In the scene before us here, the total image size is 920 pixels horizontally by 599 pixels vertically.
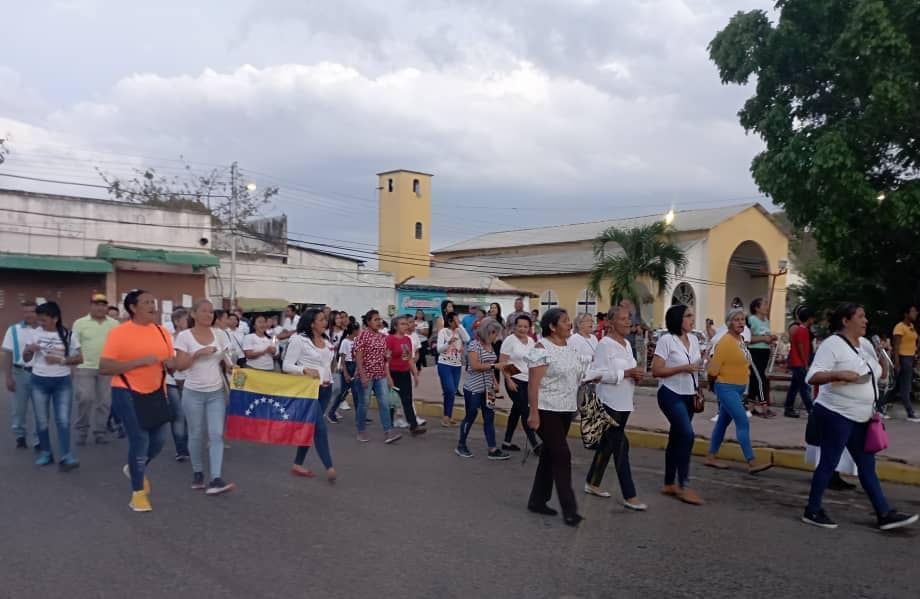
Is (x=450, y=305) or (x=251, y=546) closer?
(x=251, y=546)

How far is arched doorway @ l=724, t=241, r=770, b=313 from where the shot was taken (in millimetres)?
48656

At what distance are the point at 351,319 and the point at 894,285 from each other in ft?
41.8

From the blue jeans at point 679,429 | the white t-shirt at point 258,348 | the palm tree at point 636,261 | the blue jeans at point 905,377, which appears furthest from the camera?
the palm tree at point 636,261

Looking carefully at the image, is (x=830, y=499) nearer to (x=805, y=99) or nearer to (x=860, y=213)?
(x=860, y=213)

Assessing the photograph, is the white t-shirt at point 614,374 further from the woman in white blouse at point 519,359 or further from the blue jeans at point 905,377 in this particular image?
the blue jeans at point 905,377

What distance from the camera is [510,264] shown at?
51.3m

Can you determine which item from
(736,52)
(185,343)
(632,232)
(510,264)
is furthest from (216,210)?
(185,343)

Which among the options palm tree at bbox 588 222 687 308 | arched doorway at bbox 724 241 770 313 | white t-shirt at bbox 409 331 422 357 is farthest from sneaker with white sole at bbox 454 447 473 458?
arched doorway at bbox 724 241 770 313

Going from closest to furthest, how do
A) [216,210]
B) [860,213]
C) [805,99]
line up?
[860,213]
[805,99]
[216,210]

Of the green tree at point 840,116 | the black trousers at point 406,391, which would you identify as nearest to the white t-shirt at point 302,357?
the black trousers at point 406,391

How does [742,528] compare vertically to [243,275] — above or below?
below

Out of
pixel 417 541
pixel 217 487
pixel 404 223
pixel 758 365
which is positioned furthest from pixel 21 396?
pixel 404 223

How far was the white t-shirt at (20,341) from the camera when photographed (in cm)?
898

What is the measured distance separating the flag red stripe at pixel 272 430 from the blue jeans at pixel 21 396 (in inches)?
111
